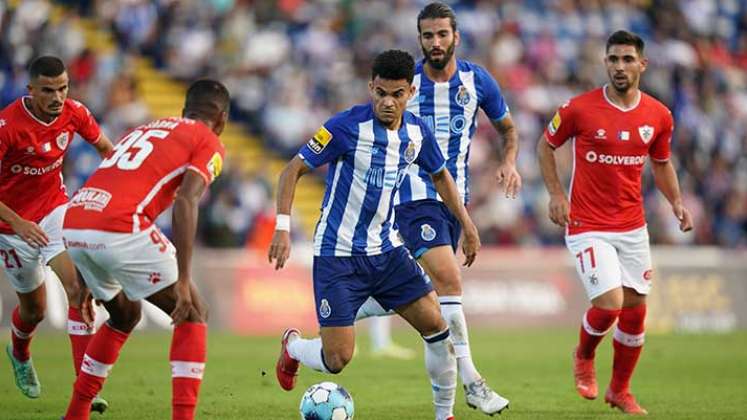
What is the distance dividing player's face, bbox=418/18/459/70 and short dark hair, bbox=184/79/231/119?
253 cm

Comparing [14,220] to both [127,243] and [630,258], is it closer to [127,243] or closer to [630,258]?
[127,243]

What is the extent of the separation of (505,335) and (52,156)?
11259 mm

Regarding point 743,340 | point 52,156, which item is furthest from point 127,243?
point 743,340

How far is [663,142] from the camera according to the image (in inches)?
434

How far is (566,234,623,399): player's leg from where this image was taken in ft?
34.9

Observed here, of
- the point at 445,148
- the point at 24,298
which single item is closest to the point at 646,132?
the point at 445,148

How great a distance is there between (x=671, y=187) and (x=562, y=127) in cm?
110

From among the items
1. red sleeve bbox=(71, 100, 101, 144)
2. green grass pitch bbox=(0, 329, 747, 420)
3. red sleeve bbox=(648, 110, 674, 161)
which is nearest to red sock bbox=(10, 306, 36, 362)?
green grass pitch bbox=(0, 329, 747, 420)

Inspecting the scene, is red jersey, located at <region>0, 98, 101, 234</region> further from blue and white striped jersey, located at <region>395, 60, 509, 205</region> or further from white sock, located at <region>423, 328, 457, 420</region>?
white sock, located at <region>423, 328, 457, 420</region>

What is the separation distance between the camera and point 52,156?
34.4ft

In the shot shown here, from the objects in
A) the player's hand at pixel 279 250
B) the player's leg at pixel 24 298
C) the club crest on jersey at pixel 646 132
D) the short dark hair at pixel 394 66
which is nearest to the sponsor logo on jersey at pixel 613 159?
the club crest on jersey at pixel 646 132

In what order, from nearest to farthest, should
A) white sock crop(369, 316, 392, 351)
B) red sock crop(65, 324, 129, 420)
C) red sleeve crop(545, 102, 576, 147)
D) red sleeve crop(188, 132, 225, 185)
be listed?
red sleeve crop(188, 132, 225, 185) → red sock crop(65, 324, 129, 420) → red sleeve crop(545, 102, 576, 147) → white sock crop(369, 316, 392, 351)

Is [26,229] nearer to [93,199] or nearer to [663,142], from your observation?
[93,199]

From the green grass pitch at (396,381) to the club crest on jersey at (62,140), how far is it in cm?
206
